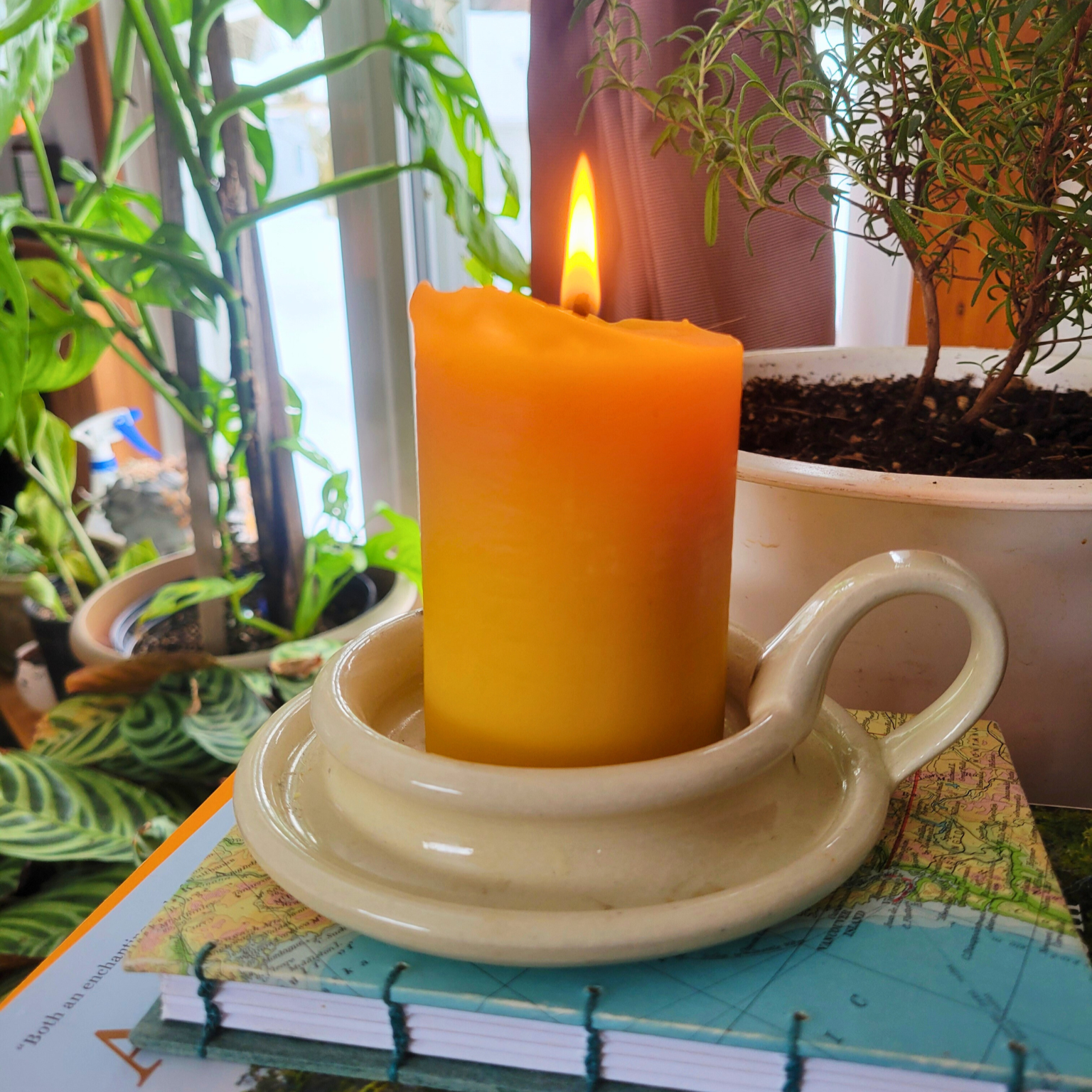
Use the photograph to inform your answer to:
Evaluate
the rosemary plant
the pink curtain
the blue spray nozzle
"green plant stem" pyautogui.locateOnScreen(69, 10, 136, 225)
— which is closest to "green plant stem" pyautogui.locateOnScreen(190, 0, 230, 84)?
"green plant stem" pyautogui.locateOnScreen(69, 10, 136, 225)

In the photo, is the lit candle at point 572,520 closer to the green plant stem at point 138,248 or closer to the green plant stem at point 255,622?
the green plant stem at point 138,248

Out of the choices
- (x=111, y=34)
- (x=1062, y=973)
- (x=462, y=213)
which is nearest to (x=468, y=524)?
(x=1062, y=973)

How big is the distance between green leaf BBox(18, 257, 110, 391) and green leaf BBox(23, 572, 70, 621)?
0.30 m

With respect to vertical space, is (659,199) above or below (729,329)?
above

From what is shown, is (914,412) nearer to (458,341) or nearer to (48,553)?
(458,341)

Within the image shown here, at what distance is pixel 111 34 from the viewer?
1.71 m

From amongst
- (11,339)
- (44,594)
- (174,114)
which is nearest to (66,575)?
(44,594)

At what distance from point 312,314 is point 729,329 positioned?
3.27ft

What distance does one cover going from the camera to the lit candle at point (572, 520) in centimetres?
29

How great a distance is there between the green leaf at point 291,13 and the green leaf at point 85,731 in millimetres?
734

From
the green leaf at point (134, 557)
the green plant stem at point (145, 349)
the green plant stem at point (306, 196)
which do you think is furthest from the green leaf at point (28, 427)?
the green plant stem at point (306, 196)

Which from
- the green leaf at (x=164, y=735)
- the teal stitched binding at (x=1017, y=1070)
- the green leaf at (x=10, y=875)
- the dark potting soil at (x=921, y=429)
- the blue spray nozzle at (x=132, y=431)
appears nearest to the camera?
the teal stitched binding at (x=1017, y=1070)

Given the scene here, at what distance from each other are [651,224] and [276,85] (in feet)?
1.52

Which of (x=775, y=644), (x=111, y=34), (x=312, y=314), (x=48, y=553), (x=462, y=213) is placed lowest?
(x=48, y=553)
